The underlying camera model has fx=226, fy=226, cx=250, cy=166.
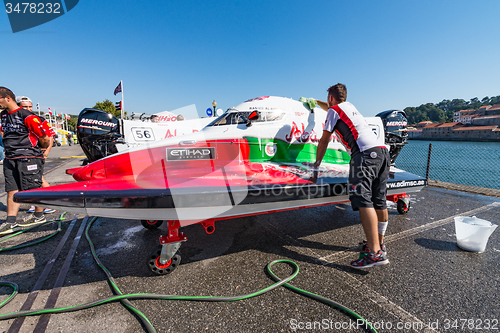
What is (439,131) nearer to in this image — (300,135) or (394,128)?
(394,128)

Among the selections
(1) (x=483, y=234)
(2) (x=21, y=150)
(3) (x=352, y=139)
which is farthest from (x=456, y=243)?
(2) (x=21, y=150)

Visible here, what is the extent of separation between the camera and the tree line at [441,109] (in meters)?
89.5

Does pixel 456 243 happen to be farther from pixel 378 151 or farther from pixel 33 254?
pixel 33 254

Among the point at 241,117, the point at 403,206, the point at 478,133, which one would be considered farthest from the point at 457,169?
the point at 478,133

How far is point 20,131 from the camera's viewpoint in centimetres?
329

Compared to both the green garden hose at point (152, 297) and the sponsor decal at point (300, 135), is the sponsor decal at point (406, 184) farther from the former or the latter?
the green garden hose at point (152, 297)

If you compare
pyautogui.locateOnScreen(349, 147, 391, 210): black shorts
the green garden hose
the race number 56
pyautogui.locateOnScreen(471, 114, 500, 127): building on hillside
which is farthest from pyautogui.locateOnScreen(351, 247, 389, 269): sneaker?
pyautogui.locateOnScreen(471, 114, 500, 127): building on hillside

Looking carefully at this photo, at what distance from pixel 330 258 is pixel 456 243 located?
1823 mm

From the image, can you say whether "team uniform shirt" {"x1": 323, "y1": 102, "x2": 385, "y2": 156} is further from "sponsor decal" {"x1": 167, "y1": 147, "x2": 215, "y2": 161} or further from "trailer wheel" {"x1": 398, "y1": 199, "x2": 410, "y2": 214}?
"trailer wheel" {"x1": 398, "y1": 199, "x2": 410, "y2": 214}

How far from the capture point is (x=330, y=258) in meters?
2.71

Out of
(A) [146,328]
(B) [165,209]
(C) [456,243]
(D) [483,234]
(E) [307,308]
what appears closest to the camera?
(A) [146,328]

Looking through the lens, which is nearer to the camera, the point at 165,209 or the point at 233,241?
the point at 165,209

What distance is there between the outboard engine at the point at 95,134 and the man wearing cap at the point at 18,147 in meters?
2.09

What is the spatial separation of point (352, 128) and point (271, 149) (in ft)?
4.73
